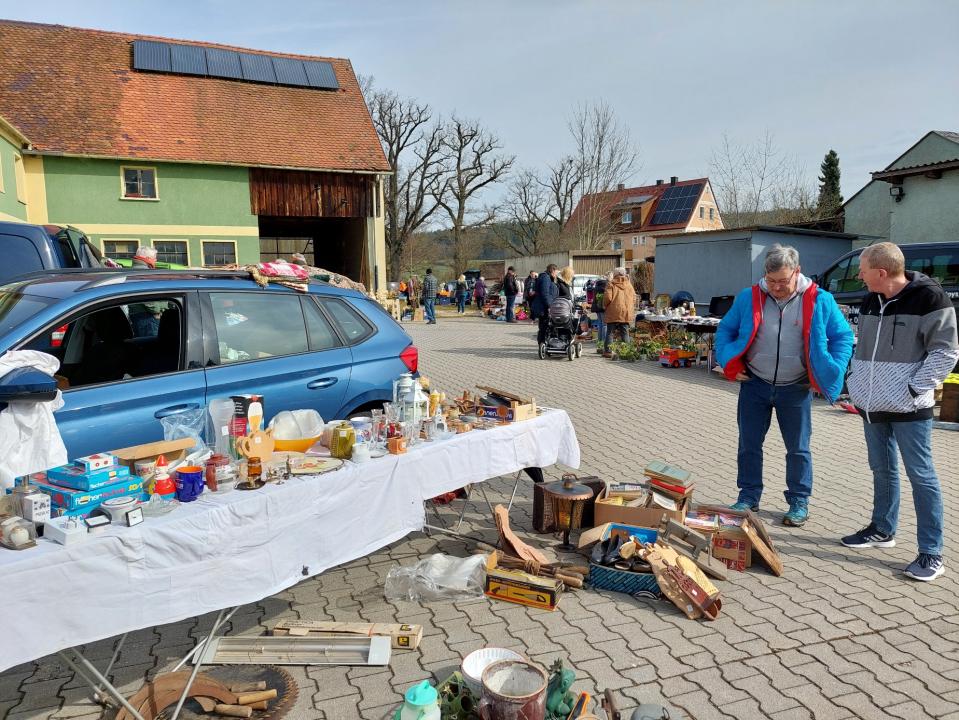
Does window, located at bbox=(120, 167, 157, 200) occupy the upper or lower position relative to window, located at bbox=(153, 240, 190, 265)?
upper

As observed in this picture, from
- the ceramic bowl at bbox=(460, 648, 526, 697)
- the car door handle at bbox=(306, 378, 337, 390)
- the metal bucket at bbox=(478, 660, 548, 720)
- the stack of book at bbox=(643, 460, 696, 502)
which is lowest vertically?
the ceramic bowl at bbox=(460, 648, 526, 697)

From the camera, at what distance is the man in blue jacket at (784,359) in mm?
4688

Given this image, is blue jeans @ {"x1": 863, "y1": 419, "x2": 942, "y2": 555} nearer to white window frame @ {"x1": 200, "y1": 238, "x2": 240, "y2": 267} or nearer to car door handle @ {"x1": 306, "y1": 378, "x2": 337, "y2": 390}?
car door handle @ {"x1": 306, "y1": 378, "x2": 337, "y2": 390}

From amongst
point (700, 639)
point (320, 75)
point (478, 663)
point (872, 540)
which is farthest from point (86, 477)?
point (320, 75)

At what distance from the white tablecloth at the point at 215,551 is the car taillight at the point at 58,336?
1.68 m

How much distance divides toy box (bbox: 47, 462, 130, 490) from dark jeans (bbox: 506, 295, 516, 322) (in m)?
21.1

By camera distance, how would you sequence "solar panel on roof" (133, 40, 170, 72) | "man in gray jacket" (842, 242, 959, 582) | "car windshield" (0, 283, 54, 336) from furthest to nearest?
Result: "solar panel on roof" (133, 40, 170, 72) < "man in gray jacket" (842, 242, 959, 582) < "car windshield" (0, 283, 54, 336)

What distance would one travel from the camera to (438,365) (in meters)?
13.4

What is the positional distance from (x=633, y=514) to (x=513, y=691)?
6.84 feet

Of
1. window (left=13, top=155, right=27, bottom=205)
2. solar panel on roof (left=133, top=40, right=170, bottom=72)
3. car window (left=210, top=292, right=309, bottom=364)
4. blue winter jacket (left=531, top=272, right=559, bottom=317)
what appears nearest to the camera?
car window (left=210, top=292, right=309, bottom=364)

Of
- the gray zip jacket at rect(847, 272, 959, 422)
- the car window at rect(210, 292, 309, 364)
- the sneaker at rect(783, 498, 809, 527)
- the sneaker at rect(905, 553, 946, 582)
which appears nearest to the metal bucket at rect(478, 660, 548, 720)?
the car window at rect(210, 292, 309, 364)

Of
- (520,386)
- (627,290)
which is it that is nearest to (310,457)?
(520,386)

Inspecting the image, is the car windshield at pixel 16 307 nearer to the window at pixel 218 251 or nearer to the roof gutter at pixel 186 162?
the window at pixel 218 251

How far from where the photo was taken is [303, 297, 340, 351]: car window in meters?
4.73
